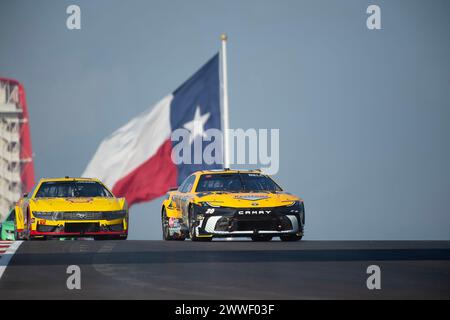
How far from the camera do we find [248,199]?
26359mm

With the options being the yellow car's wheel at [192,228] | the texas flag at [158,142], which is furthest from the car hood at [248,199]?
the texas flag at [158,142]

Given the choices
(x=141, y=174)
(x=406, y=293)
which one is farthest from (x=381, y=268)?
(x=141, y=174)

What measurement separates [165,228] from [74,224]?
1949mm

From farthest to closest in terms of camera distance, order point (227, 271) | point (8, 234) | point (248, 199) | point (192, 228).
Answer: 1. point (8, 234)
2. point (192, 228)
3. point (248, 199)
4. point (227, 271)

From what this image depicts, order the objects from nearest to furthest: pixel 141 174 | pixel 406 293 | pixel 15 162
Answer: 1. pixel 406 293
2. pixel 141 174
3. pixel 15 162

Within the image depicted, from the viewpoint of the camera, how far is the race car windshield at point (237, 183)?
27656 mm

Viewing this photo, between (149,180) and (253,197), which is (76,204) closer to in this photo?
(253,197)

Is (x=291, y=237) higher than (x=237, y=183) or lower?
lower

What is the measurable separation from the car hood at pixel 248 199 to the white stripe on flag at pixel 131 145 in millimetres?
14556

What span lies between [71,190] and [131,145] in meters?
11.8

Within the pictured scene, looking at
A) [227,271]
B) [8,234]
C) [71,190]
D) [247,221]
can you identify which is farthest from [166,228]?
[227,271]

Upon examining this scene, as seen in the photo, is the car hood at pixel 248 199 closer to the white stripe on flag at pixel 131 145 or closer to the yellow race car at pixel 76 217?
the yellow race car at pixel 76 217
